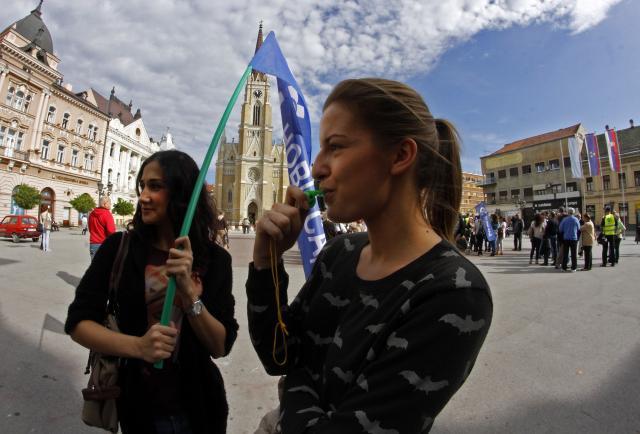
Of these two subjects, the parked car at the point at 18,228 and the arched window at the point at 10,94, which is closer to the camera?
the parked car at the point at 18,228

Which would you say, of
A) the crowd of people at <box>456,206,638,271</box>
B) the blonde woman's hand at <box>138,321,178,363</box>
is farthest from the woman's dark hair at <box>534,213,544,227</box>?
the blonde woman's hand at <box>138,321,178,363</box>

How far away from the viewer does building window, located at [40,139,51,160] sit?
32047 millimetres

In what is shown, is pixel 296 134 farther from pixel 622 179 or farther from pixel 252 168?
pixel 252 168

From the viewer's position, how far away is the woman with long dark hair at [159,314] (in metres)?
1.47

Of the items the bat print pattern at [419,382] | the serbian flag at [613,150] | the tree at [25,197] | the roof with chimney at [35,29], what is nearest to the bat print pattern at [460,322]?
the bat print pattern at [419,382]

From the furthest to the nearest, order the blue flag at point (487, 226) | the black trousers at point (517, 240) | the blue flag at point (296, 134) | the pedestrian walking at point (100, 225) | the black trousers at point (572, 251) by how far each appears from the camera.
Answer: the black trousers at point (517, 240), the blue flag at point (487, 226), the black trousers at point (572, 251), the pedestrian walking at point (100, 225), the blue flag at point (296, 134)

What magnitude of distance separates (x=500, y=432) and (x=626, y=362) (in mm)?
2256

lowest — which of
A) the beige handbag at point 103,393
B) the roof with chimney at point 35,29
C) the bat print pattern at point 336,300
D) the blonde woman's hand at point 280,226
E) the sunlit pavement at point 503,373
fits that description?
the sunlit pavement at point 503,373

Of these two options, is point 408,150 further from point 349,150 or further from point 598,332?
point 598,332

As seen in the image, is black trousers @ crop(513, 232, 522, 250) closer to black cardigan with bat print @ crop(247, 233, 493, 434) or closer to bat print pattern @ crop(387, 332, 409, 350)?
black cardigan with bat print @ crop(247, 233, 493, 434)

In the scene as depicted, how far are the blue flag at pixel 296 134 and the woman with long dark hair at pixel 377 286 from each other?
1.73 metres

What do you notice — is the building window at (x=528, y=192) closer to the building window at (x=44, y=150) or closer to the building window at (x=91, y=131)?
the building window at (x=91, y=131)

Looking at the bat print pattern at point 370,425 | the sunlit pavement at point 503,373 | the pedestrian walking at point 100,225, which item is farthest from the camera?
the pedestrian walking at point 100,225

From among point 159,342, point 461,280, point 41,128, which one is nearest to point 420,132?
point 461,280
